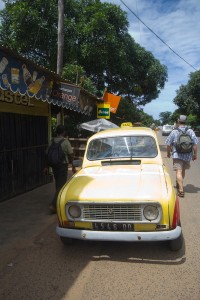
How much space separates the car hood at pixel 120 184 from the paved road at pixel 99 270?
32.5 inches

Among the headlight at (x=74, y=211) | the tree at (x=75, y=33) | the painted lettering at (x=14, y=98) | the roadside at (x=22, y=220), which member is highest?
the tree at (x=75, y=33)

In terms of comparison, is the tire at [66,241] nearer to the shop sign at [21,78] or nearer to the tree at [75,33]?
the shop sign at [21,78]

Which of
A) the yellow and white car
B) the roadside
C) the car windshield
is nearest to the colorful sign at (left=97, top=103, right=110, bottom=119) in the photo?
the roadside

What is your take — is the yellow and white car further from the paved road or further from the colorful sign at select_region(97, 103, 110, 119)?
the colorful sign at select_region(97, 103, 110, 119)

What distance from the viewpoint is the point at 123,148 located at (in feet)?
18.5

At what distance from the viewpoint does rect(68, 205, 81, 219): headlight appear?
4.06 m

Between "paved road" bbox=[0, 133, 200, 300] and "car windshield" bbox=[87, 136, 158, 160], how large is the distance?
Answer: 5.04 feet

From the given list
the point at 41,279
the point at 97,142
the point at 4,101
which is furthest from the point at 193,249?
the point at 4,101

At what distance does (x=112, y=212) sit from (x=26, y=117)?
5.13 m

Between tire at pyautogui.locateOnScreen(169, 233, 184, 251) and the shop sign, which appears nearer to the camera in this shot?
tire at pyautogui.locateOnScreen(169, 233, 184, 251)

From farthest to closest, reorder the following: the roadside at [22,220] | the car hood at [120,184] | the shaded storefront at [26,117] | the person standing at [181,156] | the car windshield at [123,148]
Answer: the person standing at [181,156]
the shaded storefront at [26,117]
the car windshield at [123,148]
the roadside at [22,220]
the car hood at [120,184]

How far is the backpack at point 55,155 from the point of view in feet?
20.1

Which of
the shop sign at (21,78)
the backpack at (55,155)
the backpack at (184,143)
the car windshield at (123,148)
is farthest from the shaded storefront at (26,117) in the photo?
the backpack at (184,143)

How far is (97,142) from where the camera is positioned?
5891mm
